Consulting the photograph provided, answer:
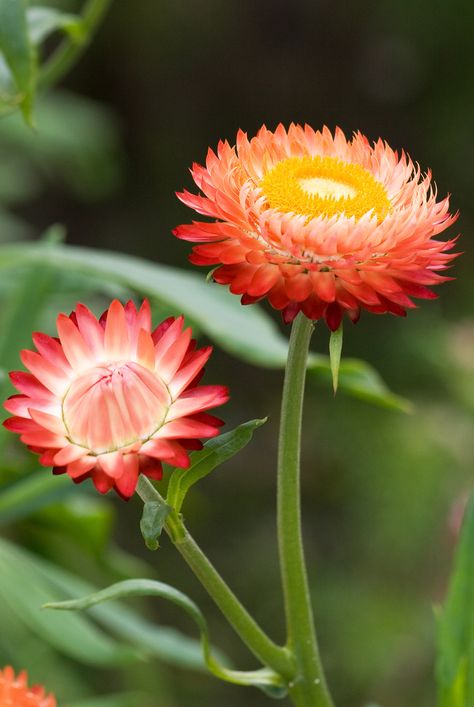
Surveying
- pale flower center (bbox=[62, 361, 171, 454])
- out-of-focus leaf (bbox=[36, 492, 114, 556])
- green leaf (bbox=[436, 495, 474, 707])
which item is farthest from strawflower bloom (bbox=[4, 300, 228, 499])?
out-of-focus leaf (bbox=[36, 492, 114, 556])

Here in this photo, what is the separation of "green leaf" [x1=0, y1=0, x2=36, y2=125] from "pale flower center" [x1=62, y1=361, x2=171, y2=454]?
289 millimetres

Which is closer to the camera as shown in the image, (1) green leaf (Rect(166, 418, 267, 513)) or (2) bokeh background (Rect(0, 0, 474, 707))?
(1) green leaf (Rect(166, 418, 267, 513))

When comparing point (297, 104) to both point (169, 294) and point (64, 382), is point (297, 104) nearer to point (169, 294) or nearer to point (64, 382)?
point (169, 294)

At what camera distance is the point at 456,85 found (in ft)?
7.69

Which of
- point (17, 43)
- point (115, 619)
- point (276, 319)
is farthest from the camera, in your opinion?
point (276, 319)

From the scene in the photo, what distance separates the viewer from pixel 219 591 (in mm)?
486

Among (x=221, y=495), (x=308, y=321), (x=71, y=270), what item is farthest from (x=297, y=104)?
(x=308, y=321)

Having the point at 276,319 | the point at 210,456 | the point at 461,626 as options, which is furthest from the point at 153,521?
the point at 276,319

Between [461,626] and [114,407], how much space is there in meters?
0.32

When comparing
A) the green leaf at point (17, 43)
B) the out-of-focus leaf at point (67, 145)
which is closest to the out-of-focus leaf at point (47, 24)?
the green leaf at point (17, 43)

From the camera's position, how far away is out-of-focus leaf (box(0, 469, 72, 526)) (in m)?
0.83

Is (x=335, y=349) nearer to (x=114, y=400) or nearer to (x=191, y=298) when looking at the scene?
(x=114, y=400)

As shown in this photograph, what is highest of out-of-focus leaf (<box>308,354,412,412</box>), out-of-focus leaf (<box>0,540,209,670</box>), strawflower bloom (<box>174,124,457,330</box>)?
out-of-focus leaf (<box>308,354,412,412</box>)

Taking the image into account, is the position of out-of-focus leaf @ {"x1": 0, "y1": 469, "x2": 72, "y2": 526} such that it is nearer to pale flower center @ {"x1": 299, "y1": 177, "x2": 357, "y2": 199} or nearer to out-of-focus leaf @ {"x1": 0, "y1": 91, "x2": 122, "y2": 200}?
pale flower center @ {"x1": 299, "y1": 177, "x2": 357, "y2": 199}
